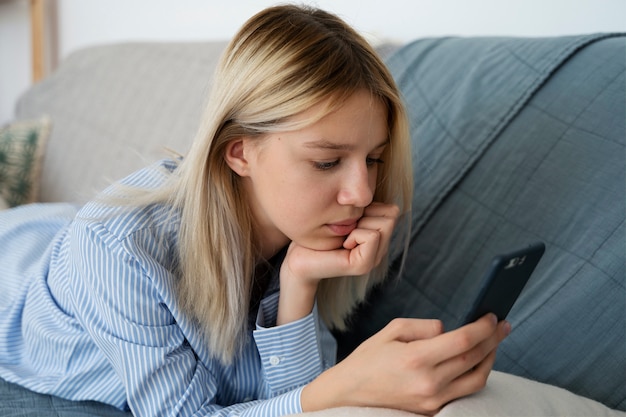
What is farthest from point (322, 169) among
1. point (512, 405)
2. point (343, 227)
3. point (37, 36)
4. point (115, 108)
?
point (37, 36)

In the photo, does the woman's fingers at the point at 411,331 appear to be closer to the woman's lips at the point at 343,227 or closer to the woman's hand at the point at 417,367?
the woman's hand at the point at 417,367

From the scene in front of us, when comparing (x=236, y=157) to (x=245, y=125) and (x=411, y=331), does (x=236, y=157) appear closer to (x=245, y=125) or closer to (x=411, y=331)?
(x=245, y=125)

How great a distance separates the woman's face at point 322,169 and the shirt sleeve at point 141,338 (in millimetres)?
204

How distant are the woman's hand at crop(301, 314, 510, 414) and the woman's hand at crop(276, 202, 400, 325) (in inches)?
7.1

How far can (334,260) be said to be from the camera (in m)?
1.03

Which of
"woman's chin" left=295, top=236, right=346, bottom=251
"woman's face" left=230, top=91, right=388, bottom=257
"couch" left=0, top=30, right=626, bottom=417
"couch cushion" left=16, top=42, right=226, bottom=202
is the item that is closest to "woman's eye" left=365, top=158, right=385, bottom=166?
"woman's face" left=230, top=91, right=388, bottom=257

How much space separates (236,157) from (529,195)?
1.57ft

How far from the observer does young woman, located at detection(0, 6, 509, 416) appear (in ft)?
2.91

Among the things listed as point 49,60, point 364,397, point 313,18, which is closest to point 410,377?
point 364,397

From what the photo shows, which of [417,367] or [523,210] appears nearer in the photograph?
[417,367]

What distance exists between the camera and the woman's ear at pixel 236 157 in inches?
40.3

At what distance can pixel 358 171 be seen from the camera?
0.96 metres

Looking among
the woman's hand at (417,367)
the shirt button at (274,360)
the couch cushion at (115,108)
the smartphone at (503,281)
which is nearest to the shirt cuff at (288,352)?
the shirt button at (274,360)

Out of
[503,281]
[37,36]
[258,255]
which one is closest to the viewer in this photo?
[503,281]
